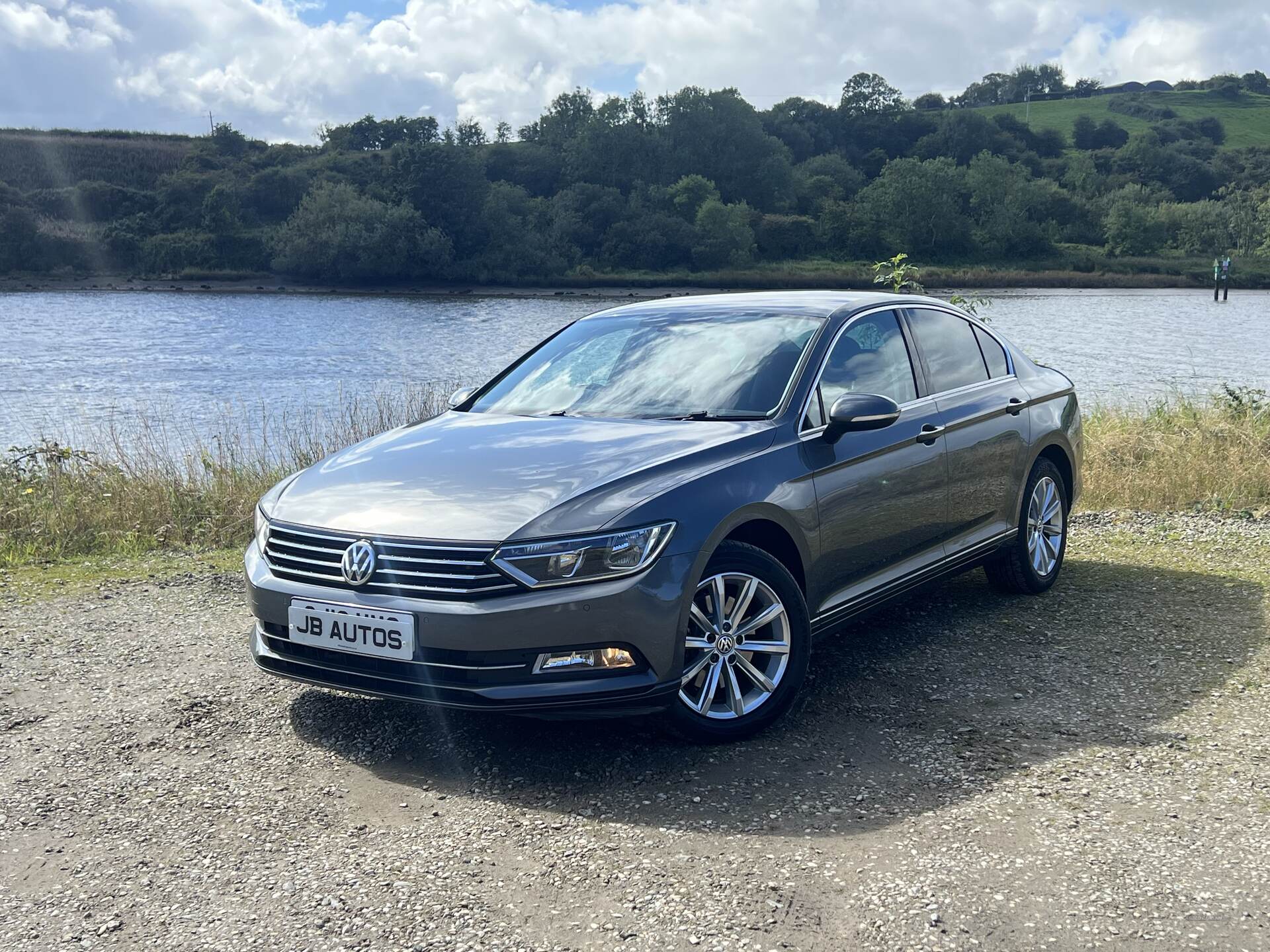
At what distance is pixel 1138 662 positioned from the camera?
18.4 ft

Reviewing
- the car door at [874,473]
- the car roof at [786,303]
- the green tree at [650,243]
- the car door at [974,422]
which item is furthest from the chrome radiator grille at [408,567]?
the green tree at [650,243]

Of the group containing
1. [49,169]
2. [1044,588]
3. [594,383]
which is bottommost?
[1044,588]

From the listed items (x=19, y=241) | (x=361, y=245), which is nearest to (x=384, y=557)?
(x=361, y=245)

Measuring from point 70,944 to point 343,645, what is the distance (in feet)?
4.28

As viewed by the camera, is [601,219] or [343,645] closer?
[343,645]

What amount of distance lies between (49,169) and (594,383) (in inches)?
4415

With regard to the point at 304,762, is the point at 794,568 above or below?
above

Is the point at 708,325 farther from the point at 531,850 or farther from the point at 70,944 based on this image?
the point at 70,944

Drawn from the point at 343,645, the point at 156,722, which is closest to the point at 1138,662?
the point at 343,645

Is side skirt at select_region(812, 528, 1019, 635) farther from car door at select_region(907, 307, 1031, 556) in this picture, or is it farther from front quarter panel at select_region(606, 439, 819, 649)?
front quarter panel at select_region(606, 439, 819, 649)

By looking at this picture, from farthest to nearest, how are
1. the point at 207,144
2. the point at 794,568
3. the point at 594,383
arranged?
the point at 207,144
the point at 594,383
the point at 794,568

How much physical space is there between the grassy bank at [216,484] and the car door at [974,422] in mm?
4241

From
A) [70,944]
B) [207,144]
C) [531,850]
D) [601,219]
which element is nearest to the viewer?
[70,944]

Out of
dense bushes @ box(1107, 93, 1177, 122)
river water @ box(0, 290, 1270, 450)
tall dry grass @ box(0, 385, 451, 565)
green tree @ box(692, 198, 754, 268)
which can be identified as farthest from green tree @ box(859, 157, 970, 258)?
tall dry grass @ box(0, 385, 451, 565)
